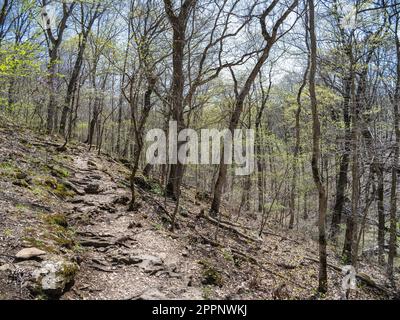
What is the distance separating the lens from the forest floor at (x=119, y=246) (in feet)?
15.5

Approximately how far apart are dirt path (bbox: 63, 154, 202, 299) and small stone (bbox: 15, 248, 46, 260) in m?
0.72

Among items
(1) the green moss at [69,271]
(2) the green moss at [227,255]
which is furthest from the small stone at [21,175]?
(2) the green moss at [227,255]

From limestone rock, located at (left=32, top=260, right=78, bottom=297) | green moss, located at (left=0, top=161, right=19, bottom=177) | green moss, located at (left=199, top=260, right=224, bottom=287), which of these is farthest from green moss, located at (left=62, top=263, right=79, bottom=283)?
green moss, located at (left=0, top=161, right=19, bottom=177)

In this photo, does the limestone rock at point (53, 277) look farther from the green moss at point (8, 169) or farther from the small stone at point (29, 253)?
the green moss at point (8, 169)

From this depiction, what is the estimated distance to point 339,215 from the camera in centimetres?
1432

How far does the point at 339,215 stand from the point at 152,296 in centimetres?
1217

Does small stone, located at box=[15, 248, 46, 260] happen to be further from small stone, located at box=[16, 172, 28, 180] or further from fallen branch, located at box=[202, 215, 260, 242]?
fallen branch, located at box=[202, 215, 260, 242]

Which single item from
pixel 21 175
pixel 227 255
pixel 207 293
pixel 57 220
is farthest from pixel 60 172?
pixel 207 293

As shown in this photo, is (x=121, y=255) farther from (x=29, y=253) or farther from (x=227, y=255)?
(x=227, y=255)

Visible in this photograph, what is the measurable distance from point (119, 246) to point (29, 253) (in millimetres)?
2123

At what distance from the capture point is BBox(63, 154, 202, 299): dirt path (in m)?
4.84
